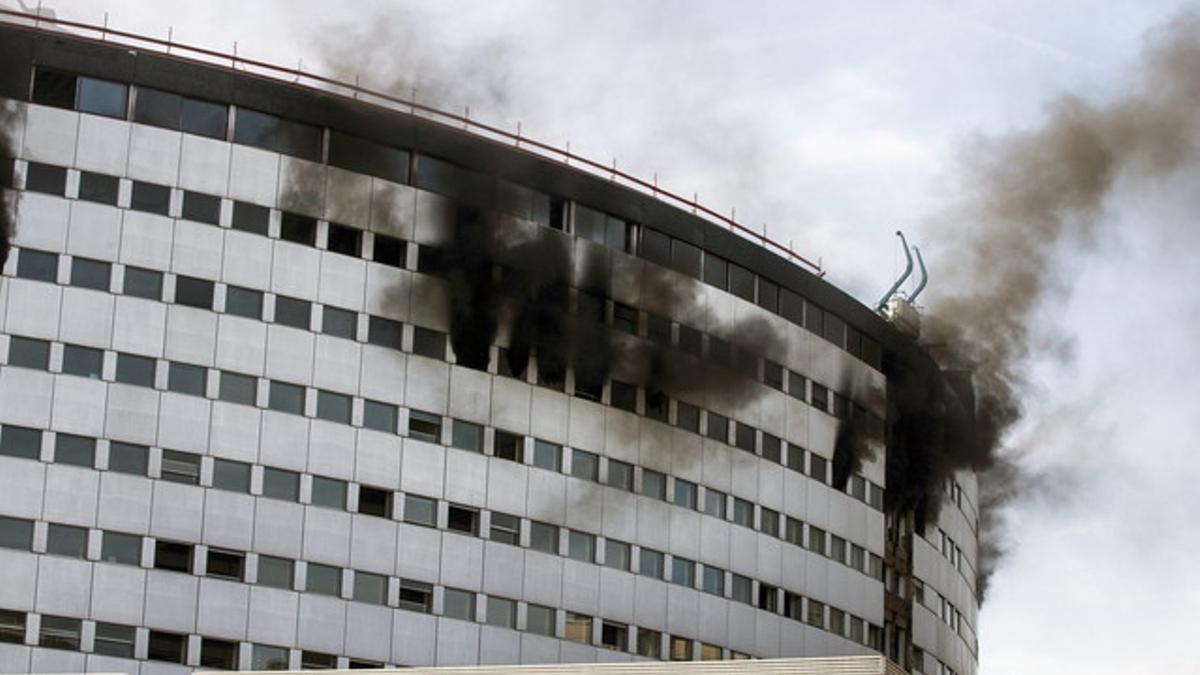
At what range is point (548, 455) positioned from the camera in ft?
258

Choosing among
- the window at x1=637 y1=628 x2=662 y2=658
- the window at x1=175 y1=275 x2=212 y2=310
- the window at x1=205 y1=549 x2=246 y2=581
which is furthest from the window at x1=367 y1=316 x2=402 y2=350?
the window at x1=637 y1=628 x2=662 y2=658

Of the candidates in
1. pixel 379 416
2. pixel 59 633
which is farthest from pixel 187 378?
pixel 59 633

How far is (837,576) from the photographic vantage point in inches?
3536

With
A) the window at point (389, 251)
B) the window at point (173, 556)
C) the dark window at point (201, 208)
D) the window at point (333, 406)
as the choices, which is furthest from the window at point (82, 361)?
the window at point (389, 251)

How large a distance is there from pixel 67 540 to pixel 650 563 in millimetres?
22752

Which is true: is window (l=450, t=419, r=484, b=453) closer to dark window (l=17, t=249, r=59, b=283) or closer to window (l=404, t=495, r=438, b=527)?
window (l=404, t=495, r=438, b=527)

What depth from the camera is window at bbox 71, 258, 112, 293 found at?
7094cm

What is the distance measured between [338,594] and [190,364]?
9244mm

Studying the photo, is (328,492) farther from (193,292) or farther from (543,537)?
(543,537)

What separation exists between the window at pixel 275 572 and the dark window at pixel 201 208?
37.8 feet

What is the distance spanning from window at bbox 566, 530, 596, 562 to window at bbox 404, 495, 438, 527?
576 centimetres

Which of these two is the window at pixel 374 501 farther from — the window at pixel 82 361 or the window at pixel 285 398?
the window at pixel 82 361

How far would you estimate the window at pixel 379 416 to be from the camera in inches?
2933

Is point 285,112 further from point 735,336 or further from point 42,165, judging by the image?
point 735,336
